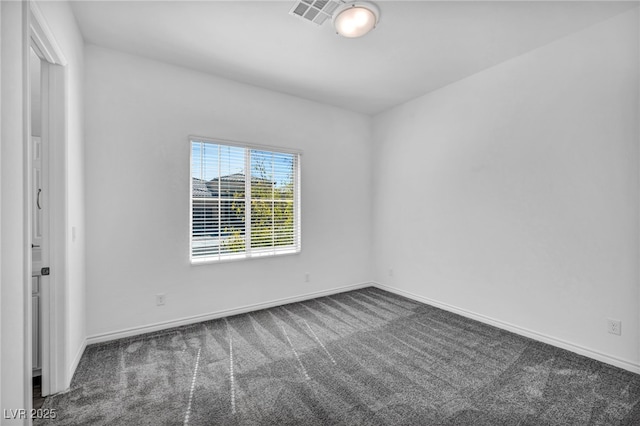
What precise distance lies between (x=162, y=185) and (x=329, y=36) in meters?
2.31

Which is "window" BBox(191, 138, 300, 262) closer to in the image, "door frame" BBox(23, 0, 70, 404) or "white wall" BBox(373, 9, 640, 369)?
"door frame" BBox(23, 0, 70, 404)

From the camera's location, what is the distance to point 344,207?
455cm

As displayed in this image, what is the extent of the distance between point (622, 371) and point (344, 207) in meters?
3.33

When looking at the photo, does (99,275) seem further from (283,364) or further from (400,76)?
(400,76)

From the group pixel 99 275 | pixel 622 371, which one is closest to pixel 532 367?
pixel 622 371

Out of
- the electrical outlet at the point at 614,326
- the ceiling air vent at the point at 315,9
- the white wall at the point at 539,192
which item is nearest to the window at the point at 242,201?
the ceiling air vent at the point at 315,9

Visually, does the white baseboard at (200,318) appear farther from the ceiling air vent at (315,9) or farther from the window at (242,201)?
the ceiling air vent at (315,9)

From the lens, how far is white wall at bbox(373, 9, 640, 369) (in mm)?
2424

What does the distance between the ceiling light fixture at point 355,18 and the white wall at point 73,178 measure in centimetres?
198

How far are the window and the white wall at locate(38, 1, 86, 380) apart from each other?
1025 mm
